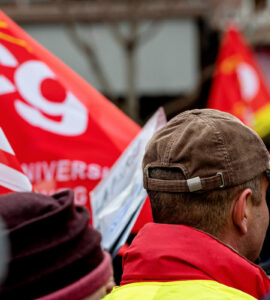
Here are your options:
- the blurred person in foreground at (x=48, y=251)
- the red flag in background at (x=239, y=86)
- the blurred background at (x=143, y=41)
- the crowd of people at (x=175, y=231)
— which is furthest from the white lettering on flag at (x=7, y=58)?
the blurred background at (x=143, y=41)

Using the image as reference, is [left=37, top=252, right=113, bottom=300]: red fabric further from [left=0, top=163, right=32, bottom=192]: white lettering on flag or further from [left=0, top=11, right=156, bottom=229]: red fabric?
[left=0, top=11, right=156, bottom=229]: red fabric

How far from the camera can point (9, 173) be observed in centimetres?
230

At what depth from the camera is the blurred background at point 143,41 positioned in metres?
11.6

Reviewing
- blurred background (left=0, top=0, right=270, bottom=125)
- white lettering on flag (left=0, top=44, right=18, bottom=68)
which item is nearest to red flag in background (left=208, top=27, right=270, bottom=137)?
blurred background (left=0, top=0, right=270, bottom=125)

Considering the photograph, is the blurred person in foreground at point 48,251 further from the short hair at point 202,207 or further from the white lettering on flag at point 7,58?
the white lettering on flag at point 7,58

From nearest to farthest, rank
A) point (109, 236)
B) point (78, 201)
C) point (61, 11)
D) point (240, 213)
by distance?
point (240, 213), point (109, 236), point (78, 201), point (61, 11)

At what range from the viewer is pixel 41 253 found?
4.79 ft

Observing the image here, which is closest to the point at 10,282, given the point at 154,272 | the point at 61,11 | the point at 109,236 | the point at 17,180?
the point at 154,272

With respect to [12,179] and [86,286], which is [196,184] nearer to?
[86,286]

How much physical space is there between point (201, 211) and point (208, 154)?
0.15 m

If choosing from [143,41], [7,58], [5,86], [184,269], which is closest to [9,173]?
[5,86]

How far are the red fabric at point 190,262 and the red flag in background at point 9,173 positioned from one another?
0.78 meters

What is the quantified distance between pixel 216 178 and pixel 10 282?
58cm

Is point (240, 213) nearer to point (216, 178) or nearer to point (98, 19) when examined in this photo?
point (216, 178)
